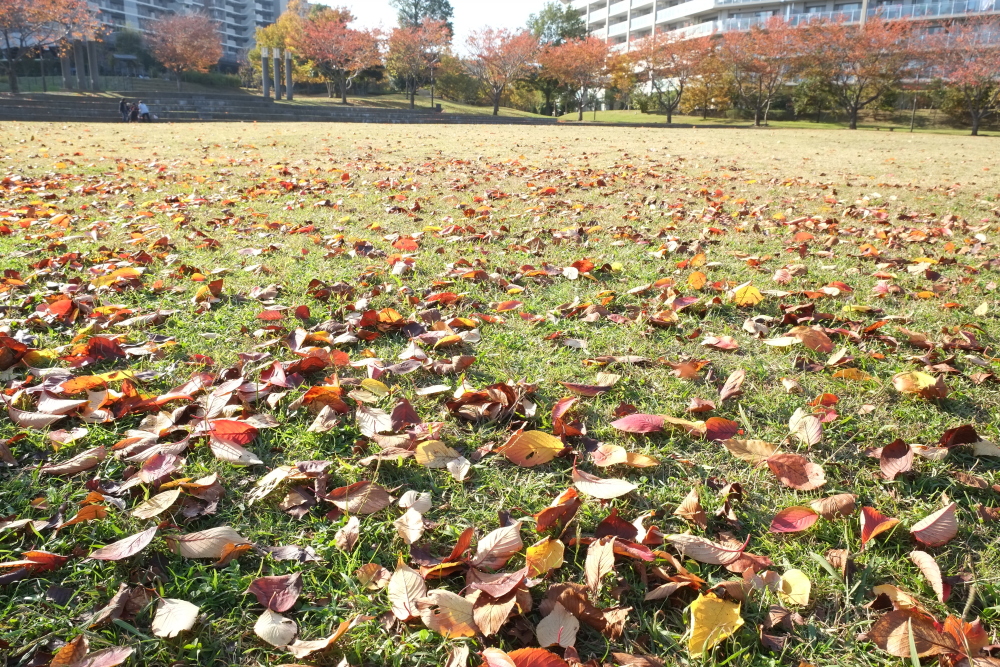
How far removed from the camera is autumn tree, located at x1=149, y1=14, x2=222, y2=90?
1860 inches

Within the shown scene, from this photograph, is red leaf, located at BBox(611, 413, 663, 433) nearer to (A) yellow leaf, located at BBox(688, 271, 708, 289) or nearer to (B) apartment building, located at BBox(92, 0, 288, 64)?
(A) yellow leaf, located at BBox(688, 271, 708, 289)

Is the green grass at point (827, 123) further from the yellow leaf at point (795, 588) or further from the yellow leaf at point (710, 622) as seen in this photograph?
the yellow leaf at point (710, 622)

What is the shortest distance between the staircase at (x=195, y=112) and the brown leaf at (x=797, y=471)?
23.9m

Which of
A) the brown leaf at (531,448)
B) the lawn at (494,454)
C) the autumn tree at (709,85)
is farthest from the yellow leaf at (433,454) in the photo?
the autumn tree at (709,85)

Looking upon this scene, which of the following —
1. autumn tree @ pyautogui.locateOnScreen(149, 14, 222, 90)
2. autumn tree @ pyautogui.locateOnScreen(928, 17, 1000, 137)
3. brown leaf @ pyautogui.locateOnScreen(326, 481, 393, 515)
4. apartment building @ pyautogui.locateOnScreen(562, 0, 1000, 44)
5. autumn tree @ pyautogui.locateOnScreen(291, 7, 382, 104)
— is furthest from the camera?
autumn tree @ pyautogui.locateOnScreen(149, 14, 222, 90)

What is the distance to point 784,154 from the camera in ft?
43.8

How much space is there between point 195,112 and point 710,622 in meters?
28.8

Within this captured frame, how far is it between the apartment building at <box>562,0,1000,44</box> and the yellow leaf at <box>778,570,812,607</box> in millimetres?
48588

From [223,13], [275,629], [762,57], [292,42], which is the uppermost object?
[223,13]

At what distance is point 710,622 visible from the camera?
1.27 meters

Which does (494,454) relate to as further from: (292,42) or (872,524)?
(292,42)

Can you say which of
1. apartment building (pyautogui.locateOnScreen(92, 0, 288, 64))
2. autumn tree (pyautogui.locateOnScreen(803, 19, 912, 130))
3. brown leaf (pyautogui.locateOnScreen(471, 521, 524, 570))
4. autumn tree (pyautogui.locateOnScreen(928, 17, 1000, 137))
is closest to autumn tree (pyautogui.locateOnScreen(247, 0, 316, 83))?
apartment building (pyautogui.locateOnScreen(92, 0, 288, 64))

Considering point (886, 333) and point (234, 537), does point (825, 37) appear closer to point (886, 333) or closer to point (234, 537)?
point (886, 333)

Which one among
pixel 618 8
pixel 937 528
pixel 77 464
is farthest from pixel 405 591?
pixel 618 8
